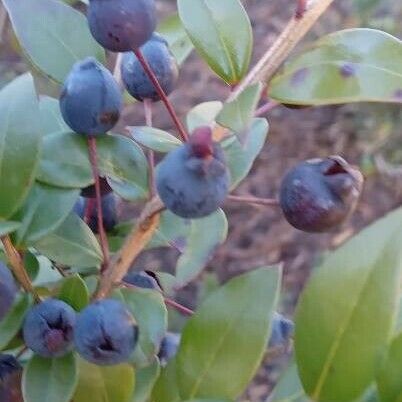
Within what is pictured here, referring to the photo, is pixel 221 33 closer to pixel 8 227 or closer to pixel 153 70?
pixel 153 70

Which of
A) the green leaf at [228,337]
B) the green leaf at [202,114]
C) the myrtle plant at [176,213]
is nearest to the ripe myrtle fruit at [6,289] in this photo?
the myrtle plant at [176,213]

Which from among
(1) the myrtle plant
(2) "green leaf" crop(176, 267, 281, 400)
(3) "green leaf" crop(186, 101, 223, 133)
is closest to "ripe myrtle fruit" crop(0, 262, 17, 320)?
(1) the myrtle plant

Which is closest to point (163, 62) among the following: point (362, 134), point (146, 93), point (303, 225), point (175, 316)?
point (146, 93)

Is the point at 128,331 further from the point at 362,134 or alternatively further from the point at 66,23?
the point at 362,134

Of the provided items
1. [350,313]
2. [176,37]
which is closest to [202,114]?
[176,37]

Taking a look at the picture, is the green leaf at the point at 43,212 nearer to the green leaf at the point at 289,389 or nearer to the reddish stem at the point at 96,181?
the reddish stem at the point at 96,181

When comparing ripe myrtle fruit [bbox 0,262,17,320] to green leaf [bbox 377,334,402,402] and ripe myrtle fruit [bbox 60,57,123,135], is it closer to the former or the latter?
ripe myrtle fruit [bbox 60,57,123,135]
